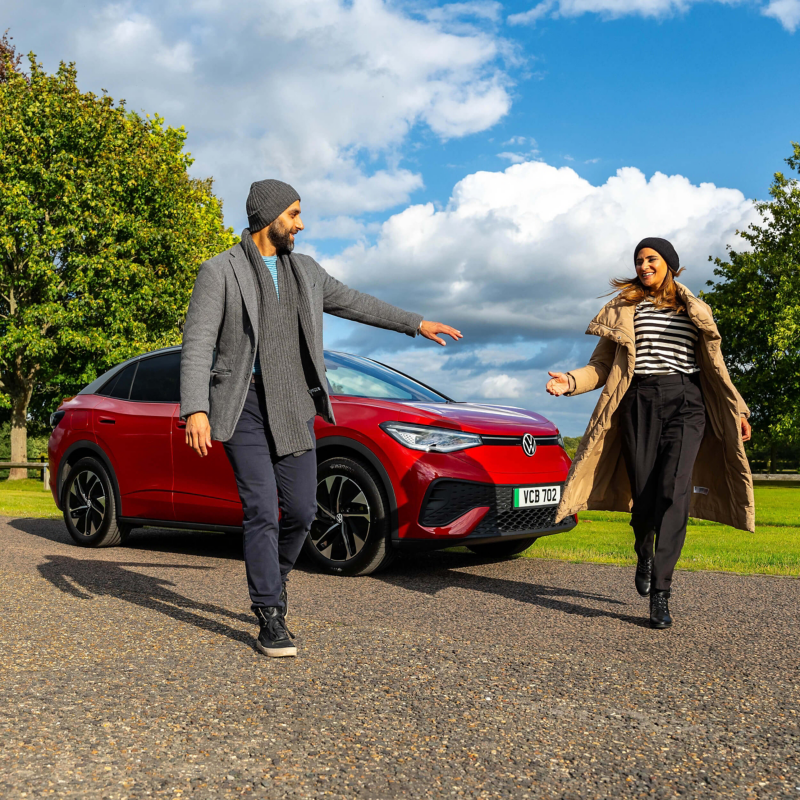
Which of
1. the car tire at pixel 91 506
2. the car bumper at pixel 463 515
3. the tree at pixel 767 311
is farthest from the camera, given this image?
the tree at pixel 767 311

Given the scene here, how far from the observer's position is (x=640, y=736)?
2730 mm

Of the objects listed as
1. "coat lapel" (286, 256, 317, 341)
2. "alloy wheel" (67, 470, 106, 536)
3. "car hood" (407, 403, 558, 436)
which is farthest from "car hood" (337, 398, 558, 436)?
"alloy wheel" (67, 470, 106, 536)

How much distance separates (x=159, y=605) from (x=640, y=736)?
9.61ft

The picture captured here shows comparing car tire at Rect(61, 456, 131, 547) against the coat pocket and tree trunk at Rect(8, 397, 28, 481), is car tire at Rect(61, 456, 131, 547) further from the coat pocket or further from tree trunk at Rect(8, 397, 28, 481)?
tree trunk at Rect(8, 397, 28, 481)

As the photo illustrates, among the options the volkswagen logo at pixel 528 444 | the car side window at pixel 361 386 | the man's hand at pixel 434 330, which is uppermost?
the man's hand at pixel 434 330

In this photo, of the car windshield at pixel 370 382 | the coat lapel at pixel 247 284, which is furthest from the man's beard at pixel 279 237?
the car windshield at pixel 370 382

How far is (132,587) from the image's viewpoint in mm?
5340

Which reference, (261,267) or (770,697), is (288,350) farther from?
(770,697)

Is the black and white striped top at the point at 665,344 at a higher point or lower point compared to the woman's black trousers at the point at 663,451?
higher

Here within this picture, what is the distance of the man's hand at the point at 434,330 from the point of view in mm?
4398

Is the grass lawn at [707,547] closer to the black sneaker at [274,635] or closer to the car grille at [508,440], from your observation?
the car grille at [508,440]

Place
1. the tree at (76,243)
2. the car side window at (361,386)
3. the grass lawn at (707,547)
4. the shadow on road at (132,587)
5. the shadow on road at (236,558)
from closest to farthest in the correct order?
1. the shadow on road at (132,587)
2. the shadow on road at (236,558)
3. the car side window at (361,386)
4. the grass lawn at (707,547)
5. the tree at (76,243)

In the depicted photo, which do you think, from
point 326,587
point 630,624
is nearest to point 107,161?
point 326,587

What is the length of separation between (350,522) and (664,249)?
2.59 meters
